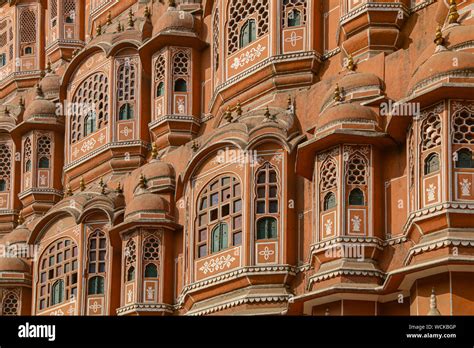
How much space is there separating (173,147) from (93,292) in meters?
3.96

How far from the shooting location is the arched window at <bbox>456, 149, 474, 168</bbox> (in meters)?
26.2

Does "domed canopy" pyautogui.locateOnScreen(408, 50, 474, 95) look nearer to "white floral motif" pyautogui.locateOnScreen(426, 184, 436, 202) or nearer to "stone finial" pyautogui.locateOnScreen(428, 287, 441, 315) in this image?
"white floral motif" pyautogui.locateOnScreen(426, 184, 436, 202)

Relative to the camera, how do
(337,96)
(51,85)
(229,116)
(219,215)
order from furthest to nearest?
1. (51,85)
2. (229,116)
3. (219,215)
4. (337,96)

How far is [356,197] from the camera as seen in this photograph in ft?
92.1

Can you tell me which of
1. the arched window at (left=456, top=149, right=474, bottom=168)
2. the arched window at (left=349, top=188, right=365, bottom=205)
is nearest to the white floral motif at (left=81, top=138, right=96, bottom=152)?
the arched window at (left=349, top=188, right=365, bottom=205)

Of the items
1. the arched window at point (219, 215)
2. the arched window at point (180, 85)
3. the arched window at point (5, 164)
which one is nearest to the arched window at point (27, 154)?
the arched window at point (5, 164)

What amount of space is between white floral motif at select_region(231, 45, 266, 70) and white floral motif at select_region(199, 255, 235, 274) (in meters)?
4.73

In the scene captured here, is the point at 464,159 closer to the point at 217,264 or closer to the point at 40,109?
the point at 217,264

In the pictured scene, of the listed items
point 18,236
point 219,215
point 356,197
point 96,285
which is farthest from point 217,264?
point 18,236

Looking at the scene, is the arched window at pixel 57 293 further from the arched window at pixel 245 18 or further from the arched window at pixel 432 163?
the arched window at pixel 432 163

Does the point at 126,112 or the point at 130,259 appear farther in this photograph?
the point at 126,112

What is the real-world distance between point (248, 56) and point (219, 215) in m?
3.89

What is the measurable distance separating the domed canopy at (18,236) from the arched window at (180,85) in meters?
6.07

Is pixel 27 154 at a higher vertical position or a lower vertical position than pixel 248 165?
higher
